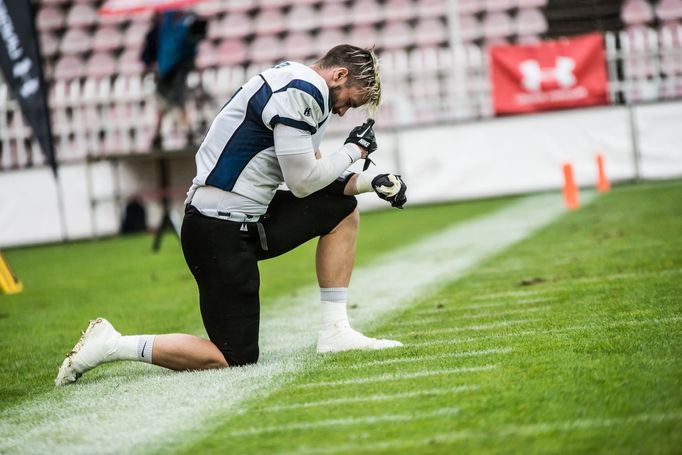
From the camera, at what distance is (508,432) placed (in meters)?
2.70

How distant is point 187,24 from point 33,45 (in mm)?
2227

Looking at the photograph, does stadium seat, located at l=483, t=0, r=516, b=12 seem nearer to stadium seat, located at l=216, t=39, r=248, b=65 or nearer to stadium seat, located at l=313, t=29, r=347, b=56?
stadium seat, located at l=313, t=29, r=347, b=56

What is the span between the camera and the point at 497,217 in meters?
→ 11.3

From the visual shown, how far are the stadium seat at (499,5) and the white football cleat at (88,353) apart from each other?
1557 centimetres

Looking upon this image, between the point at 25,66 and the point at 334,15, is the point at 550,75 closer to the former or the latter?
the point at 334,15

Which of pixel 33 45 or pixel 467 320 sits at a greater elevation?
pixel 33 45

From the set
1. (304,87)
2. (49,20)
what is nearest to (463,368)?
(304,87)

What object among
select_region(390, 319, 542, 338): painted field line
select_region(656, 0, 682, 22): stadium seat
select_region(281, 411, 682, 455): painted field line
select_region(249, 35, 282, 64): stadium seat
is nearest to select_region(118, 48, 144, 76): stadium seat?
select_region(249, 35, 282, 64): stadium seat

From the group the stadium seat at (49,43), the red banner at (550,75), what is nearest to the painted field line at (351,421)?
the red banner at (550,75)

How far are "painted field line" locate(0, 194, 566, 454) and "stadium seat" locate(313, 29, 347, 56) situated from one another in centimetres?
1282

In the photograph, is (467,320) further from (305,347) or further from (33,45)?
(33,45)

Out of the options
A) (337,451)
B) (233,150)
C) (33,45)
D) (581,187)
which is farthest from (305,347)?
(581,187)

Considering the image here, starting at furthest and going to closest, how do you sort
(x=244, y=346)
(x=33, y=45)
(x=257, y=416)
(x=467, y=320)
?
(x=33, y=45)
(x=467, y=320)
(x=244, y=346)
(x=257, y=416)

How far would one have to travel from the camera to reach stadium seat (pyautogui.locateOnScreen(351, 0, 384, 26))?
19.2m
